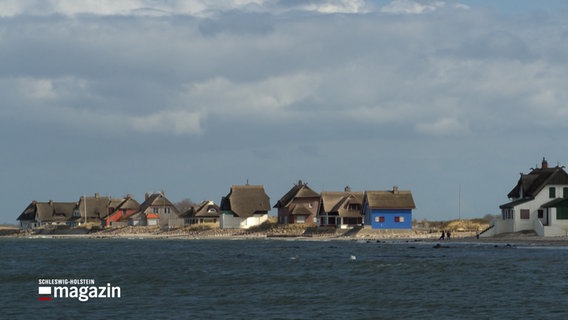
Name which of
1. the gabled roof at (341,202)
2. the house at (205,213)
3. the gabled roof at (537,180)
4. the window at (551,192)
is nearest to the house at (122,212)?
the house at (205,213)

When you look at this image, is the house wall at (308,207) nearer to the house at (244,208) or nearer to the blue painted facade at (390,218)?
the house at (244,208)

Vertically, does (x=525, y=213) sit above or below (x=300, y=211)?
below

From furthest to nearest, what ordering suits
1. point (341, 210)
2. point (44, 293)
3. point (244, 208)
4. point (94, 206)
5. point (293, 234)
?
point (94, 206) → point (244, 208) → point (293, 234) → point (341, 210) → point (44, 293)

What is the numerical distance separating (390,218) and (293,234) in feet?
53.3

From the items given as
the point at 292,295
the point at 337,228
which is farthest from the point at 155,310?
the point at 337,228

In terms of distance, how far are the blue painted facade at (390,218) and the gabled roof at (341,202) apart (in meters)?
5.65

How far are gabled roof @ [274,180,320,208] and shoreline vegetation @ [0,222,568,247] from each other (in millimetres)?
3966

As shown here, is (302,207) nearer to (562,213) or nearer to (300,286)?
(562,213)

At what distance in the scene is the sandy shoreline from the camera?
8062 cm

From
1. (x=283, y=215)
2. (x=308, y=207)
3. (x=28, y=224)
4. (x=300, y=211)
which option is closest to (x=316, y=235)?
(x=300, y=211)

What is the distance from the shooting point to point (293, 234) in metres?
119

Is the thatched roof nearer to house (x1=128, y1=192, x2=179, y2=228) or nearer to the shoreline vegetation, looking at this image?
the shoreline vegetation

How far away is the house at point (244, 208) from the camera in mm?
130625

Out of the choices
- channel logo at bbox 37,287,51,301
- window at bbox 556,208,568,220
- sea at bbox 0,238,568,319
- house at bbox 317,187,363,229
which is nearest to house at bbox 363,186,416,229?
house at bbox 317,187,363,229
